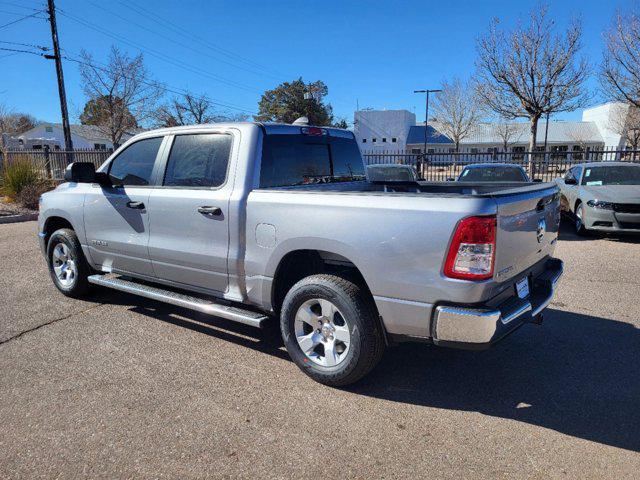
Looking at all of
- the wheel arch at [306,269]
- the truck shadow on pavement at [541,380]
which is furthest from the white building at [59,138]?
the truck shadow on pavement at [541,380]

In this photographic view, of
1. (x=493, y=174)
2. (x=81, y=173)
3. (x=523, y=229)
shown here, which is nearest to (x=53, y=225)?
(x=81, y=173)

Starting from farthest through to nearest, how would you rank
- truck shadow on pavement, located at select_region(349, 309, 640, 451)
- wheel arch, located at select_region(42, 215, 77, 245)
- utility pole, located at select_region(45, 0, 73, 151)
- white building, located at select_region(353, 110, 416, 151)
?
white building, located at select_region(353, 110, 416, 151), utility pole, located at select_region(45, 0, 73, 151), wheel arch, located at select_region(42, 215, 77, 245), truck shadow on pavement, located at select_region(349, 309, 640, 451)

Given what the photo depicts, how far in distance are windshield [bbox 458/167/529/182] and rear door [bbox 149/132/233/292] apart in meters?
6.85

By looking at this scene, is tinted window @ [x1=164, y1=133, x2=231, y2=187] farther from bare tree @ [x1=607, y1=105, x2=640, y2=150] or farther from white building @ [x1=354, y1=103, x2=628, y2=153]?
white building @ [x1=354, y1=103, x2=628, y2=153]

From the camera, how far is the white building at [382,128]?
56.1 meters

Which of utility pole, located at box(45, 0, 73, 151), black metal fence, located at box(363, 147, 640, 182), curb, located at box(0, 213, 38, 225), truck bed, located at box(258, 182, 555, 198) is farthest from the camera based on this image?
utility pole, located at box(45, 0, 73, 151)

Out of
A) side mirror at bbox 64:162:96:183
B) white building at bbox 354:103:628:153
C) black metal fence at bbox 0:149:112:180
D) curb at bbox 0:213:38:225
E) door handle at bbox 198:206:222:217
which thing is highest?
white building at bbox 354:103:628:153

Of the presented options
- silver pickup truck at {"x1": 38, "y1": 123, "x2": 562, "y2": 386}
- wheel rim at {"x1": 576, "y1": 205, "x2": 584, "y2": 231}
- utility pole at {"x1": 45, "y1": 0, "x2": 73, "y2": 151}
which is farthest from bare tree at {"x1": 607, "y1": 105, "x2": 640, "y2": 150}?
silver pickup truck at {"x1": 38, "y1": 123, "x2": 562, "y2": 386}

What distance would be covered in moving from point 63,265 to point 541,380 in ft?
17.2

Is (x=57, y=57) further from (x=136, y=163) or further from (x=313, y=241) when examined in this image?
(x=313, y=241)

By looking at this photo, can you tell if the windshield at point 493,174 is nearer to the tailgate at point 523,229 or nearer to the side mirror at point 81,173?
the tailgate at point 523,229

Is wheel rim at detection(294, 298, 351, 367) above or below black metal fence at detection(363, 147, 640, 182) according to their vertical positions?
below

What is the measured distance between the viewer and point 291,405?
3.14m

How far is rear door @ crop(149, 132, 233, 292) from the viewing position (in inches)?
148
